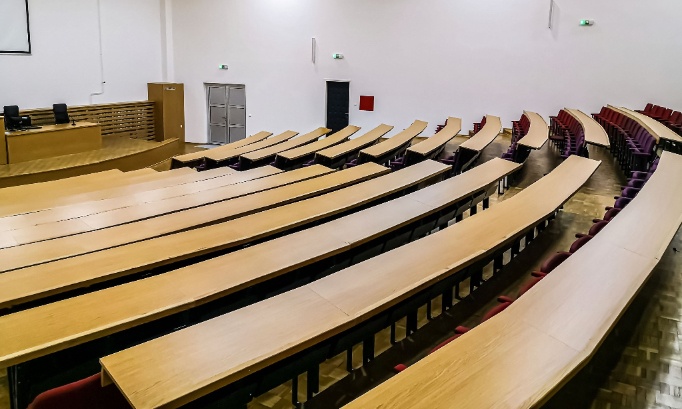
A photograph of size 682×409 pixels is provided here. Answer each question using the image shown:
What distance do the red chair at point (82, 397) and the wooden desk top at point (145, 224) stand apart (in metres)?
0.79

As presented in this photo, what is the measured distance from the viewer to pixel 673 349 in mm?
1689

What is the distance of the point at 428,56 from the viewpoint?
243 inches

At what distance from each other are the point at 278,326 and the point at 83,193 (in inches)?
84.5

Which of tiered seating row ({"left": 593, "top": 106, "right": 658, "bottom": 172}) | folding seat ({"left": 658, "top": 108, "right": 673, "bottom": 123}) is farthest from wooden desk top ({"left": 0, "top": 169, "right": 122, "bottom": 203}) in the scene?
folding seat ({"left": 658, "top": 108, "right": 673, "bottom": 123})

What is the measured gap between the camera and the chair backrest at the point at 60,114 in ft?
18.2

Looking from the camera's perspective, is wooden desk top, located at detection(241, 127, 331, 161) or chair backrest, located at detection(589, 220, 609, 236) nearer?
chair backrest, located at detection(589, 220, 609, 236)

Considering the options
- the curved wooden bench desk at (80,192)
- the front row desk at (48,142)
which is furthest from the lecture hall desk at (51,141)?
the curved wooden bench desk at (80,192)

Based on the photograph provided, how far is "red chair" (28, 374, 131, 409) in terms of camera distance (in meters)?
1.01

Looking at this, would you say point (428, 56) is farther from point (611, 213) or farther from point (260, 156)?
point (611, 213)

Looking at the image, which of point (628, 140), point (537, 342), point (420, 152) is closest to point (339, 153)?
point (420, 152)

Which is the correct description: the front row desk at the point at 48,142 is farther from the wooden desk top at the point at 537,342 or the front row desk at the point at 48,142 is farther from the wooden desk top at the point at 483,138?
the wooden desk top at the point at 537,342

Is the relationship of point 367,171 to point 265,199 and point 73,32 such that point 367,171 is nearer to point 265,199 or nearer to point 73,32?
point 265,199

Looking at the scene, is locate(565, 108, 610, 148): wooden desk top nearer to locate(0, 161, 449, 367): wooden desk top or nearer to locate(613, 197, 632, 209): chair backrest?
locate(613, 197, 632, 209): chair backrest

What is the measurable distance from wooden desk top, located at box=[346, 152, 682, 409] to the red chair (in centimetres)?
52
